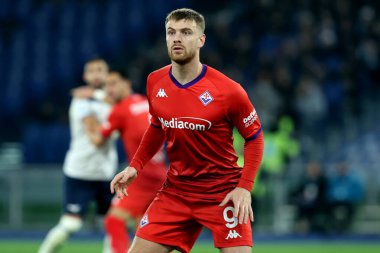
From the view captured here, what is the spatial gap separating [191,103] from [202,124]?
0.15 metres

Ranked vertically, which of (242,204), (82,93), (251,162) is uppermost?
(82,93)

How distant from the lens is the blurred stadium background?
1438cm

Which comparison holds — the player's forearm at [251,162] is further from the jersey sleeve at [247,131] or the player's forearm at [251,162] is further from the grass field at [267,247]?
the grass field at [267,247]

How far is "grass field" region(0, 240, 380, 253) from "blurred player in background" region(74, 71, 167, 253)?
3.31 m

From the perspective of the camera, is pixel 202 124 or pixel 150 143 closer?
pixel 202 124

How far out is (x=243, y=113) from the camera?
5.52 m

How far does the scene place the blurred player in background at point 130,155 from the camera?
8.56 meters

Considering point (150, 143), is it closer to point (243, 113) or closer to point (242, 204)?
point (243, 113)

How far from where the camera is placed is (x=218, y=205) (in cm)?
568

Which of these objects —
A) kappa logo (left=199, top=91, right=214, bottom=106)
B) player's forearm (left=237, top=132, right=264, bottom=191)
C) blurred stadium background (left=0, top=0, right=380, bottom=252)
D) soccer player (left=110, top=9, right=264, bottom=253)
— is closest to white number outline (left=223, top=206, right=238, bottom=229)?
soccer player (left=110, top=9, right=264, bottom=253)

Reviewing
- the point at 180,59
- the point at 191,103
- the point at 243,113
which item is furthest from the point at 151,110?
the point at 243,113

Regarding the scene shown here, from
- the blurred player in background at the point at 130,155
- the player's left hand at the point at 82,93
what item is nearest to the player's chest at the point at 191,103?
the blurred player in background at the point at 130,155

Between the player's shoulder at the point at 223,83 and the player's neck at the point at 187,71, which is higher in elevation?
the player's neck at the point at 187,71

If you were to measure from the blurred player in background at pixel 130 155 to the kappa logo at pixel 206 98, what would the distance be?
10.2 feet
